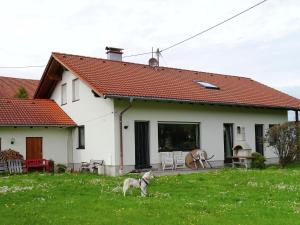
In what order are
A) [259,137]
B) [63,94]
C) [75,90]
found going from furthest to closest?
[259,137] → [63,94] → [75,90]

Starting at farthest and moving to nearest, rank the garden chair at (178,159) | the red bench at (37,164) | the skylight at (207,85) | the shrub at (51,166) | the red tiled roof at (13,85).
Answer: the red tiled roof at (13,85)
the skylight at (207,85)
the shrub at (51,166)
the red bench at (37,164)
the garden chair at (178,159)

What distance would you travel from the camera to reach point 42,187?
13594 millimetres

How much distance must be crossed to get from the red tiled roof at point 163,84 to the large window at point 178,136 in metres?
1.53

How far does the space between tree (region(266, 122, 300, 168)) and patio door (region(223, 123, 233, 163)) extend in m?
3.44

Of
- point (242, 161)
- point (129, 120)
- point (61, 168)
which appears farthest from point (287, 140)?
point (61, 168)

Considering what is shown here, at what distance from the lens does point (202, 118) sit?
21812 millimetres

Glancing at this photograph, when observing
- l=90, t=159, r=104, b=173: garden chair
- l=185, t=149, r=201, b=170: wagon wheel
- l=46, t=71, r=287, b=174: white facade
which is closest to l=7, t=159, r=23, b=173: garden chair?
l=46, t=71, r=287, b=174: white facade

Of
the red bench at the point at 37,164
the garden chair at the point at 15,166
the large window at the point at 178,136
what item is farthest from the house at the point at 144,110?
the garden chair at the point at 15,166

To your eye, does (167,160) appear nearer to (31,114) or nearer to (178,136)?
(178,136)

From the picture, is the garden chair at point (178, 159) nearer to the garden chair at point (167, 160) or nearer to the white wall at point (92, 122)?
the garden chair at point (167, 160)

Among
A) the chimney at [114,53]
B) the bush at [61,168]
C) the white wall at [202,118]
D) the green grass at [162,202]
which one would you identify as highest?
the chimney at [114,53]

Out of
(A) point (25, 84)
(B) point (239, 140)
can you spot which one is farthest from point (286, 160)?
(A) point (25, 84)

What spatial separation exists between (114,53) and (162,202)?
17810 mm

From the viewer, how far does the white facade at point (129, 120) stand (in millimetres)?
19000
